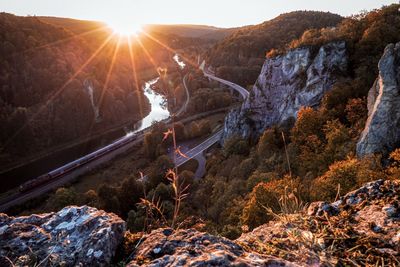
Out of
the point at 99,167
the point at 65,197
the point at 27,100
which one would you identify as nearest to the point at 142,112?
the point at 27,100

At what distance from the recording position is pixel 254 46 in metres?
143

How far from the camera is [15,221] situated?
4480mm

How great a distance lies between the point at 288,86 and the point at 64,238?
160 ft

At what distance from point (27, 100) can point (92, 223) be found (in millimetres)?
110125

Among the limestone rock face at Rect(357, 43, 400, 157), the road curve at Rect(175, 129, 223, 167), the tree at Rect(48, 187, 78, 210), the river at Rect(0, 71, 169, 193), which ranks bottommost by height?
the river at Rect(0, 71, 169, 193)

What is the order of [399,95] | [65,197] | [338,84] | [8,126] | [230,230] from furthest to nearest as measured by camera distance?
[8,126] → [65,197] → [338,84] → [399,95] → [230,230]

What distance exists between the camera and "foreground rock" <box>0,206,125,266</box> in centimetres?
364

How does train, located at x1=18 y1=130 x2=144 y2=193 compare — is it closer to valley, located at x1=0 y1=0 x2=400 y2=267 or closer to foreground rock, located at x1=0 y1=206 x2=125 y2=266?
valley, located at x1=0 y1=0 x2=400 y2=267

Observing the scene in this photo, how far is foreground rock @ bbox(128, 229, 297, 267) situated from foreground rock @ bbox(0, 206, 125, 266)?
433 mm

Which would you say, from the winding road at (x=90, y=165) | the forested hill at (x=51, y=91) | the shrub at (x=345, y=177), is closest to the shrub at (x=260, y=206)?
the shrub at (x=345, y=177)

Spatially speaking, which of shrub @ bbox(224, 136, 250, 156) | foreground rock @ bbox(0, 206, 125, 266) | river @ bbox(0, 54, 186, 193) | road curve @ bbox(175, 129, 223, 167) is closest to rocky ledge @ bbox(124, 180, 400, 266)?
foreground rock @ bbox(0, 206, 125, 266)

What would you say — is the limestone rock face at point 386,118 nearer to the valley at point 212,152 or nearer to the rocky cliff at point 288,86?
the valley at point 212,152

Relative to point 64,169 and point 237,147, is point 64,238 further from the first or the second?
point 64,169

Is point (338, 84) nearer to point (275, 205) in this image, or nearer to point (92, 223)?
point (275, 205)
